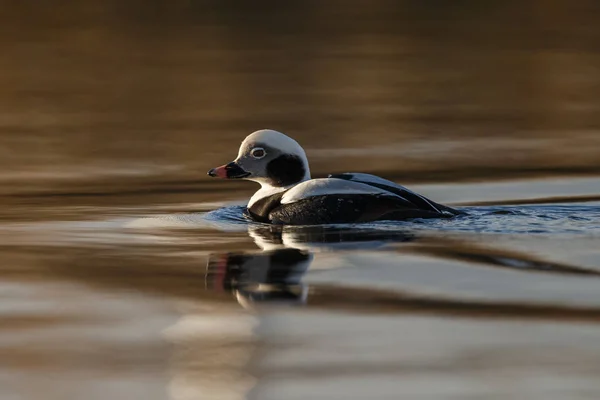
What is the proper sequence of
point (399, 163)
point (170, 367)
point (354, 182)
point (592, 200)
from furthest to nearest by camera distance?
point (399, 163) < point (592, 200) < point (354, 182) < point (170, 367)

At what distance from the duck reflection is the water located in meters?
0.03

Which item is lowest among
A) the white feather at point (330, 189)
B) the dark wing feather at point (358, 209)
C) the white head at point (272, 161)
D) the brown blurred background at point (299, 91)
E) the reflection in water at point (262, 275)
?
the reflection in water at point (262, 275)

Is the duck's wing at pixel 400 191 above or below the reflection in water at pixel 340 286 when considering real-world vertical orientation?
above

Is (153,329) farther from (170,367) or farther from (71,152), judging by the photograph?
(71,152)

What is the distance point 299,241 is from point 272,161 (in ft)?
4.70

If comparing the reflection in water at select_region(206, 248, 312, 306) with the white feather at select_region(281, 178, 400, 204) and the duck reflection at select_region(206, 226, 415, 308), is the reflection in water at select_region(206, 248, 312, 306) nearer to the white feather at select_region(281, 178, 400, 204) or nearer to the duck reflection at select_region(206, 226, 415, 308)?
the duck reflection at select_region(206, 226, 415, 308)

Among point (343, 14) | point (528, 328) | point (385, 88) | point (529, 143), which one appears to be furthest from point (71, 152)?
point (343, 14)

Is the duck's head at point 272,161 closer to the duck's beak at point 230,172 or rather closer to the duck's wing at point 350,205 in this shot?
the duck's beak at point 230,172

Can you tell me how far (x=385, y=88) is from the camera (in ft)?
69.5

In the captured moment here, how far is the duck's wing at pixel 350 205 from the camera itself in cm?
984

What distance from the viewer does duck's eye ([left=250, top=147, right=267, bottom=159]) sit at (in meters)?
10.9

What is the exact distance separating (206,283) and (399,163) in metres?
5.82

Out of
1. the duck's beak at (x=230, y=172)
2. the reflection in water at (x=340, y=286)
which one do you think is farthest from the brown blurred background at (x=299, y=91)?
the reflection in water at (x=340, y=286)

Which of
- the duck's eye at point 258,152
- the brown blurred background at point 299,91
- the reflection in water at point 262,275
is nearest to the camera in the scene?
the reflection in water at point 262,275
